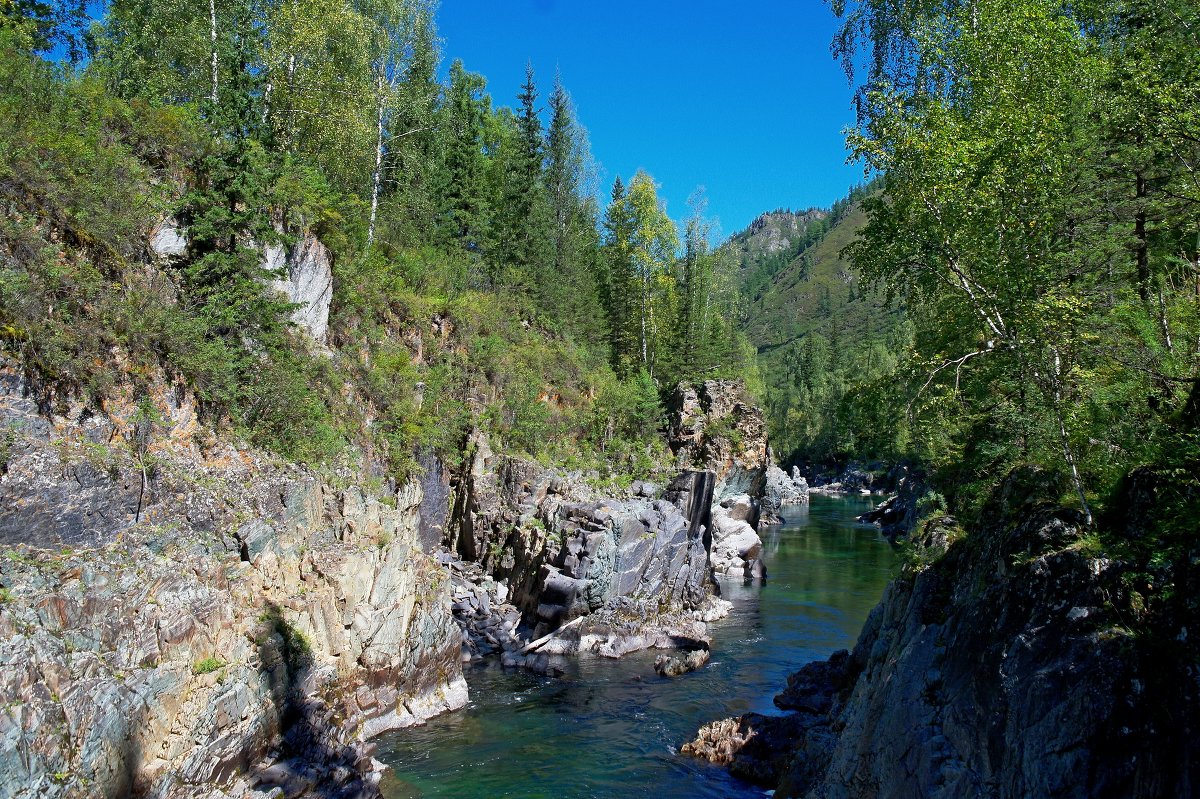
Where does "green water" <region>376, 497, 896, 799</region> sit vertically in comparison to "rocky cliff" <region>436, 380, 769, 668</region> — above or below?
below

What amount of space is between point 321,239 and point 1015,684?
22475 millimetres

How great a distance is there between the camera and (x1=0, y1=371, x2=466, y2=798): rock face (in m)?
10.1

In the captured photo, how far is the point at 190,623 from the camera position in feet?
40.2

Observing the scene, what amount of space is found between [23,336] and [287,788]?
912 centimetres

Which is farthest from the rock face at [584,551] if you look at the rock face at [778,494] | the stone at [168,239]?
the rock face at [778,494]

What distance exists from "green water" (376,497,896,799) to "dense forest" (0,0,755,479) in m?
7.68

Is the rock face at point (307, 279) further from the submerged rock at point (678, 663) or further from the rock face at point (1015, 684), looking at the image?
the rock face at point (1015, 684)

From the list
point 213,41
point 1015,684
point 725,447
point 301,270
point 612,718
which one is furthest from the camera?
point 725,447

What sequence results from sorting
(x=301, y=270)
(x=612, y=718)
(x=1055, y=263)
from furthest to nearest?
(x=301, y=270), (x=612, y=718), (x=1055, y=263)

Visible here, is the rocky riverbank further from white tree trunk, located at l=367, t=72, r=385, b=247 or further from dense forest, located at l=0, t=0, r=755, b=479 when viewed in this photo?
white tree trunk, located at l=367, t=72, r=385, b=247

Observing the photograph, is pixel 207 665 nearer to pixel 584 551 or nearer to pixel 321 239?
pixel 584 551

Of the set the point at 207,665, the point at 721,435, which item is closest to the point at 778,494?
the point at 721,435

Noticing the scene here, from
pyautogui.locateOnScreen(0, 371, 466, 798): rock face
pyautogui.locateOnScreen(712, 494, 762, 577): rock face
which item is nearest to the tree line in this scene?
pyautogui.locateOnScreen(0, 371, 466, 798): rock face

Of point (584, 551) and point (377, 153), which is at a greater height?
point (377, 153)
